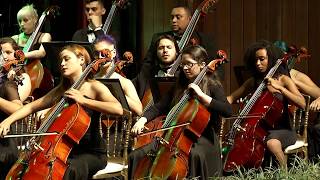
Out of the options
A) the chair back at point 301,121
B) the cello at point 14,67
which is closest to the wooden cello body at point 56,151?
the cello at point 14,67

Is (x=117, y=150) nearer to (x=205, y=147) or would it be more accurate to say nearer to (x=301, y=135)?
(x=205, y=147)

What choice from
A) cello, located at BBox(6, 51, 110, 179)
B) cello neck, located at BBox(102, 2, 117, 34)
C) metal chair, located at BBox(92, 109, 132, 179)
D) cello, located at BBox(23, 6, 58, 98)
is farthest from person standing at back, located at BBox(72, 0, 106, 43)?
Answer: cello, located at BBox(6, 51, 110, 179)

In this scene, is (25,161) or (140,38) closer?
(25,161)

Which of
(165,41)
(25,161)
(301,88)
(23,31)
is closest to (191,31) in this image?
(165,41)

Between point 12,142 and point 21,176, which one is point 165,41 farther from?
point 21,176

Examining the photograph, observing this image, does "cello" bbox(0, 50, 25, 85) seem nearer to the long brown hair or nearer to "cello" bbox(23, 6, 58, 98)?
the long brown hair

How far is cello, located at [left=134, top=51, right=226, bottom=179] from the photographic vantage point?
146 inches

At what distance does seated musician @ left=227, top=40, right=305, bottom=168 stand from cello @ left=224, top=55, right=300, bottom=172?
5 cm

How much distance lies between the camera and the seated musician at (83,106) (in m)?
3.49

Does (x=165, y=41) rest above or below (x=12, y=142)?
above

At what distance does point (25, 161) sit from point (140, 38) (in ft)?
9.83

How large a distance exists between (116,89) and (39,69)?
4.97ft

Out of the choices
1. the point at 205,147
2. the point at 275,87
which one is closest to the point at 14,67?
the point at 205,147

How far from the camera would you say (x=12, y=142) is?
382 centimetres
